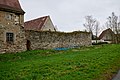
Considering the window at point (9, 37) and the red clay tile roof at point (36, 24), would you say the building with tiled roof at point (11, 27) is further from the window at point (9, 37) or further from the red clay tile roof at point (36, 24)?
the red clay tile roof at point (36, 24)

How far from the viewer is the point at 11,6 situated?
968 inches

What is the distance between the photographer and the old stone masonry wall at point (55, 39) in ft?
85.1

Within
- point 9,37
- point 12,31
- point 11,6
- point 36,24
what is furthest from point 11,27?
point 36,24

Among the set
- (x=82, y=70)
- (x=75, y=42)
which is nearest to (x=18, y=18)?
(x=75, y=42)

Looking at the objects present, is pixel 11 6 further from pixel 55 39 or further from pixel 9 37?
pixel 55 39

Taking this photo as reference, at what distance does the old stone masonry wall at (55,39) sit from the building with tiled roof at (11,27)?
1353mm

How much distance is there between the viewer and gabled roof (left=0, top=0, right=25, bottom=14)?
23350mm

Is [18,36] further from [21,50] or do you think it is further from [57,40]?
[57,40]

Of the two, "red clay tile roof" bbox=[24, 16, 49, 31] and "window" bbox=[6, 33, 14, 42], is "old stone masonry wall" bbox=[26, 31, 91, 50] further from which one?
"red clay tile roof" bbox=[24, 16, 49, 31]

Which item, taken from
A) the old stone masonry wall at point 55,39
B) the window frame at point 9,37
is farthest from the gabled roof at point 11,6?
the old stone masonry wall at point 55,39

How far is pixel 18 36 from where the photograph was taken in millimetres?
24438

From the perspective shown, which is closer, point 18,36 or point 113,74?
point 113,74

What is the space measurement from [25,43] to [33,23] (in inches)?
710

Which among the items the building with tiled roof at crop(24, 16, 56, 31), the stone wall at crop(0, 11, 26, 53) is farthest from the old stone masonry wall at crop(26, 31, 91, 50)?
the building with tiled roof at crop(24, 16, 56, 31)
